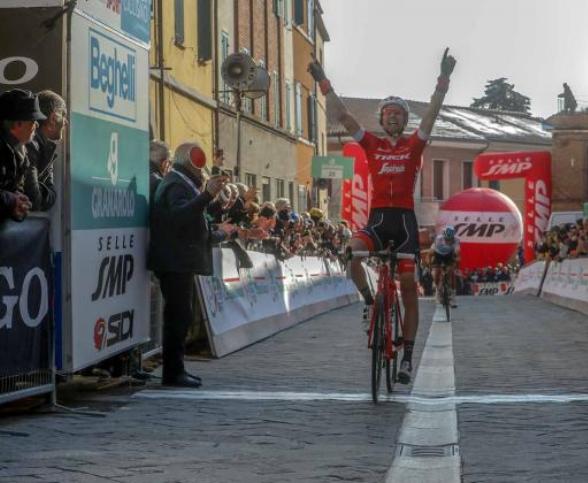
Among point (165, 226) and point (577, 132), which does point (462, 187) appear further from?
point (165, 226)

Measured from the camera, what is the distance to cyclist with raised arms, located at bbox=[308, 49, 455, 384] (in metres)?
10.3

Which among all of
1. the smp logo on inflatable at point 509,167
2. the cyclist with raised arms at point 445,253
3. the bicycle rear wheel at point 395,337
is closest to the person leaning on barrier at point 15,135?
the bicycle rear wheel at point 395,337

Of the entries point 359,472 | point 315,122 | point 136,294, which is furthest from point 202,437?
point 315,122

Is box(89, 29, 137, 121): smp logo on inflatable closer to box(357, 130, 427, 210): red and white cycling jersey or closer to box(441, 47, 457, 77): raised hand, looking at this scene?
box(357, 130, 427, 210): red and white cycling jersey

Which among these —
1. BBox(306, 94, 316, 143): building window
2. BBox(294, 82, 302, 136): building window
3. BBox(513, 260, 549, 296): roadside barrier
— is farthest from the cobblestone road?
BBox(306, 94, 316, 143): building window

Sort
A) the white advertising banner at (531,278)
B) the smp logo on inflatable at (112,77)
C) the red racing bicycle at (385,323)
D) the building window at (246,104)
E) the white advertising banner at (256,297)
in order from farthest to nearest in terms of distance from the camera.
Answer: the white advertising banner at (531,278)
the building window at (246,104)
the white advertising banner at (256,297)
the smp logo on inflatable at (112,77)
the red racing bicycle at (385,323)

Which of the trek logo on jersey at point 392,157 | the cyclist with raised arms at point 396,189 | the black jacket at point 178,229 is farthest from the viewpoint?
the black jacket at point 178,229

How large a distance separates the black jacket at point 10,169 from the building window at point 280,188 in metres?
35.0

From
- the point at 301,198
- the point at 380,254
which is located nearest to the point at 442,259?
the point at 380,254

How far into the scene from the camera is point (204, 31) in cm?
3139

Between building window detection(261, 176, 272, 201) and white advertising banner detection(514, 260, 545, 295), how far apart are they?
7971mm

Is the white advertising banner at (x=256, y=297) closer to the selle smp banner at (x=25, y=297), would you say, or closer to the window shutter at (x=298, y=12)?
the selle smp banner at (x=25, y=297)

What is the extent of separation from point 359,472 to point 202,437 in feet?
4.73

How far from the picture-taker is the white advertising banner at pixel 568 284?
1081 inches
